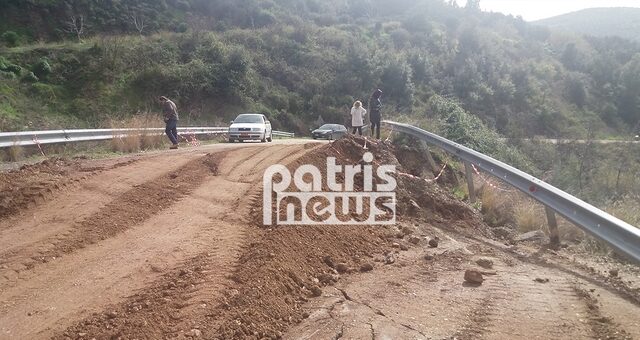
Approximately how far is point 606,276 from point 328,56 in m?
43.5

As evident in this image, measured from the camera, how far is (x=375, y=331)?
365cm

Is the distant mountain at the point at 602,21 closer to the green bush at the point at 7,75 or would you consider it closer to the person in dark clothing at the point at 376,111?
the green bush at the point at 7,75

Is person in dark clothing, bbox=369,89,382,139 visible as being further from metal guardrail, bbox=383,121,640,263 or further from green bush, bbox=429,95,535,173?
metal guardrail, bbox=383,121,640,263

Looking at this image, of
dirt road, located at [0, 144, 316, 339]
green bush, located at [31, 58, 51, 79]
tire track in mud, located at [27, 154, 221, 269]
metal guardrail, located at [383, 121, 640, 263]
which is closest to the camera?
dirt road, located at [0, 144, 316, 339]

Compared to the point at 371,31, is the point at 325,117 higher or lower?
lower

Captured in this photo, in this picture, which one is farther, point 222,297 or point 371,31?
point 371,31

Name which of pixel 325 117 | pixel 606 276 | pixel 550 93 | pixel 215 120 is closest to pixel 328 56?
pixel 325 117

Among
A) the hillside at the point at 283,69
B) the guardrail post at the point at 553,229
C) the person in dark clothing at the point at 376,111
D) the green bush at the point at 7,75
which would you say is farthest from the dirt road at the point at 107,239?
the green bush at the point at 7,75

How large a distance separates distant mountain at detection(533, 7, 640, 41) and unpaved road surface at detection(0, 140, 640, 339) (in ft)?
409

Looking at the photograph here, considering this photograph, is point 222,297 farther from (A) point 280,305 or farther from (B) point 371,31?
(B) point 371,31

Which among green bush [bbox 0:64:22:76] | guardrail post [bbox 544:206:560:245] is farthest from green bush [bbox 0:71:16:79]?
guardrail post [bbox 544:206:560:245]

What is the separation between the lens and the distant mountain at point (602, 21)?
383ft

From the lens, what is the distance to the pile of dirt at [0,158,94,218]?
643 centimetres

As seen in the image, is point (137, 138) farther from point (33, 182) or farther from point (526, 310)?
point (526, 310)
